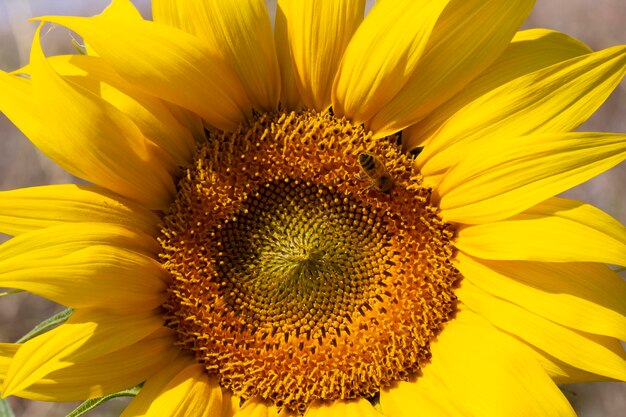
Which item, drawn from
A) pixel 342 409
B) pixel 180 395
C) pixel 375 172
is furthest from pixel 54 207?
pixel 342 409

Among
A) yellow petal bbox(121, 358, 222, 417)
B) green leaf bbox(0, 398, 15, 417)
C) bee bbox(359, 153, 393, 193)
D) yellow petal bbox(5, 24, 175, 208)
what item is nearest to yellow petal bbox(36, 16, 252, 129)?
yellow petal bbox(5, 24, 175, 208)

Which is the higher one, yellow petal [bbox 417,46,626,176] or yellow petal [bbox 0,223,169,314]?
yellow petal [bbox 417,46,626,176]

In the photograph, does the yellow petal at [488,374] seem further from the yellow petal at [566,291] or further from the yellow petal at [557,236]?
the yellow petal at [557,236]

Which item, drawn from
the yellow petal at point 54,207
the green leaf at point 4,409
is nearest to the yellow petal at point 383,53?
the yellow petal at point 54,207

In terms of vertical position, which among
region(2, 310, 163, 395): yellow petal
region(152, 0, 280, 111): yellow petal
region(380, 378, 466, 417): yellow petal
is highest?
region(152, 0, 280, 111): yellow petal

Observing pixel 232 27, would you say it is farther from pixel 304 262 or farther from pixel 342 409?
pixel 342 409

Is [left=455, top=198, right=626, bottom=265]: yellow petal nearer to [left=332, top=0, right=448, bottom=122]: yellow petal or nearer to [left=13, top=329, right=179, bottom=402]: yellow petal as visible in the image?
[left=332, top=0, right=448, bottom=122]: yellow petal

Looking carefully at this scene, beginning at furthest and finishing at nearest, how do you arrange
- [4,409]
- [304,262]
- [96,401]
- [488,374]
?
[4,409]
[304,262]
[96,401]
[488,374]
